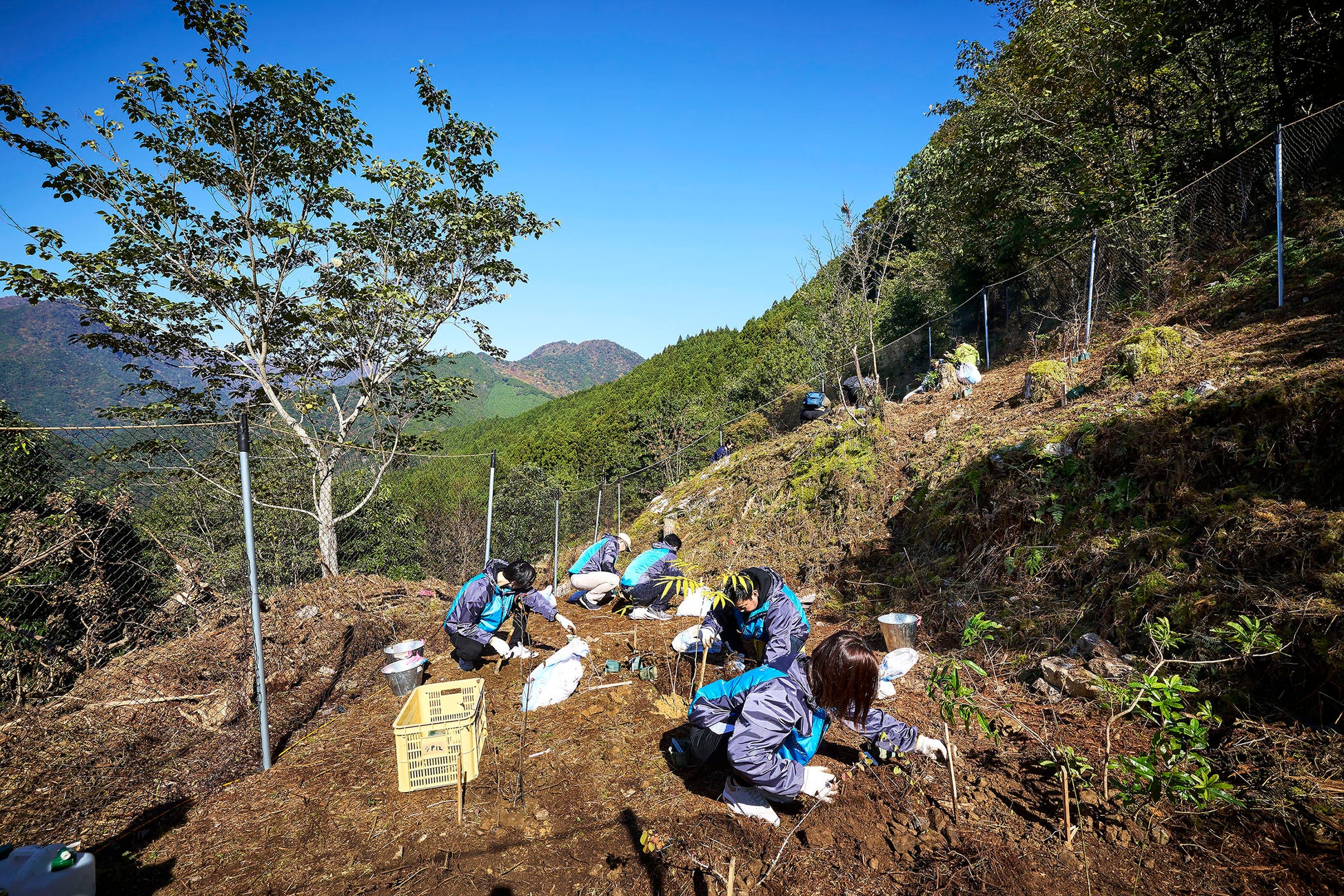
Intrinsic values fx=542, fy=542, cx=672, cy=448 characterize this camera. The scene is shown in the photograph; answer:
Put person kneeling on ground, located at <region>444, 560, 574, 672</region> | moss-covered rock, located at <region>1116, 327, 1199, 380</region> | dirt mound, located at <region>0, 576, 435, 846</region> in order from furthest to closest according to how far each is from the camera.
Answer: moss-covered rock, located at <region>1116, 327, 1199, 380</region> → person kneeling on ground, located at <region>444, 560, 574, 672</region> → dirt mound, located at <region>0, 576, 435, 846</region>

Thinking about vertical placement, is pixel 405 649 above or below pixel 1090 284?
below

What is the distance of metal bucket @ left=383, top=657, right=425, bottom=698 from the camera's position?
4.45m

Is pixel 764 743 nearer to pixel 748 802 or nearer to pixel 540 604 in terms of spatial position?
pixel 748 802

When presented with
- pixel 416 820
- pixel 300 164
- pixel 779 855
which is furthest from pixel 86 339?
pixel 779 855

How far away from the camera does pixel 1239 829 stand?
2240mm

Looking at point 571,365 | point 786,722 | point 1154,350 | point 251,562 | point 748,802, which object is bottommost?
point 748,802

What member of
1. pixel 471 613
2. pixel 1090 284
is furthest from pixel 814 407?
pixel 471 613

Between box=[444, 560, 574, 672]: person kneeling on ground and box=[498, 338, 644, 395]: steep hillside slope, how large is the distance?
141254 millimetres

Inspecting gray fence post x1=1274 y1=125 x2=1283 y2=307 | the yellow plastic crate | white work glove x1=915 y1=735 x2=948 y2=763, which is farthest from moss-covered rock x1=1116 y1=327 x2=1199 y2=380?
the yellow plastic crate

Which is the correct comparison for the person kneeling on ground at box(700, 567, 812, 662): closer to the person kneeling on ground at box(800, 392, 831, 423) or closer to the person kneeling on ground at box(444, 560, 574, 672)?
the person kneeling on ground at box(444, 560, 574, 672)

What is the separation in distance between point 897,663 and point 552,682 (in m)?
2.62

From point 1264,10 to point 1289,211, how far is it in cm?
250

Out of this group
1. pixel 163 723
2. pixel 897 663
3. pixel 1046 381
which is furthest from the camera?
pixel 1046 381

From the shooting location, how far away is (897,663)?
3.90 metres
